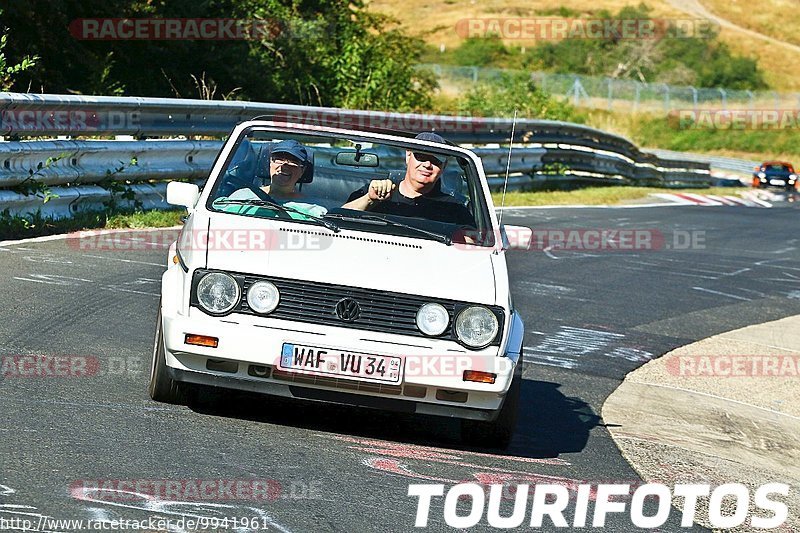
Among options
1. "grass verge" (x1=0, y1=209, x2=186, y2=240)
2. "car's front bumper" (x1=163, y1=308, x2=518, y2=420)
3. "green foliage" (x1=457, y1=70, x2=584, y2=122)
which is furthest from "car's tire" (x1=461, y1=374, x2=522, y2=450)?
"green foliage" (x1=457, y1=70, x2=584, y2=122)

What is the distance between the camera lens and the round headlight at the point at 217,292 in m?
5.92

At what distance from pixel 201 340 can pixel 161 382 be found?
544 millimetres

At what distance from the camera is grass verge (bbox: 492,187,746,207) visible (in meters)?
21.6

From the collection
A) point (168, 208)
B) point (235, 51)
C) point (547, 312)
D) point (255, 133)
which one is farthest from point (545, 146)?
point (255, 133)

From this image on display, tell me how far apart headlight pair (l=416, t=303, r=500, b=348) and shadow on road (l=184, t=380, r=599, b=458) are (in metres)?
0.68

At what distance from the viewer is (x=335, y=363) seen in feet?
19.2

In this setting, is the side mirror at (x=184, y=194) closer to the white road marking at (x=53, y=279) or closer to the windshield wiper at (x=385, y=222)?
the windshield wiper at (x=385, y=222)

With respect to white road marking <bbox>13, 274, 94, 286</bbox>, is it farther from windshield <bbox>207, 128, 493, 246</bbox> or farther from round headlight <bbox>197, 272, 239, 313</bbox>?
round headlight <bbox>197, 272, 239, 313</bbox>

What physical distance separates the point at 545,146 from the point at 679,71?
2644 inches

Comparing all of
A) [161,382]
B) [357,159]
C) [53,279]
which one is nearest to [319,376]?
[161,382]

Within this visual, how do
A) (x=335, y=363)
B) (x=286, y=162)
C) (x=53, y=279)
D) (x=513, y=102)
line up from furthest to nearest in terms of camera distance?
(x=513, y=102), (x=53, y=279), (x=286, y=162), (x=335, y=363)

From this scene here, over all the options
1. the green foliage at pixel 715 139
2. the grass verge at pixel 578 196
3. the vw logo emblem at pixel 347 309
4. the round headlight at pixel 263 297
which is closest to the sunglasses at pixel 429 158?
the vw logo emblem at pixel 347 309

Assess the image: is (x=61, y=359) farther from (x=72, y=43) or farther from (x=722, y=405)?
(x=72, y=43)

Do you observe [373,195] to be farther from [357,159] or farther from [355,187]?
[357,159]
